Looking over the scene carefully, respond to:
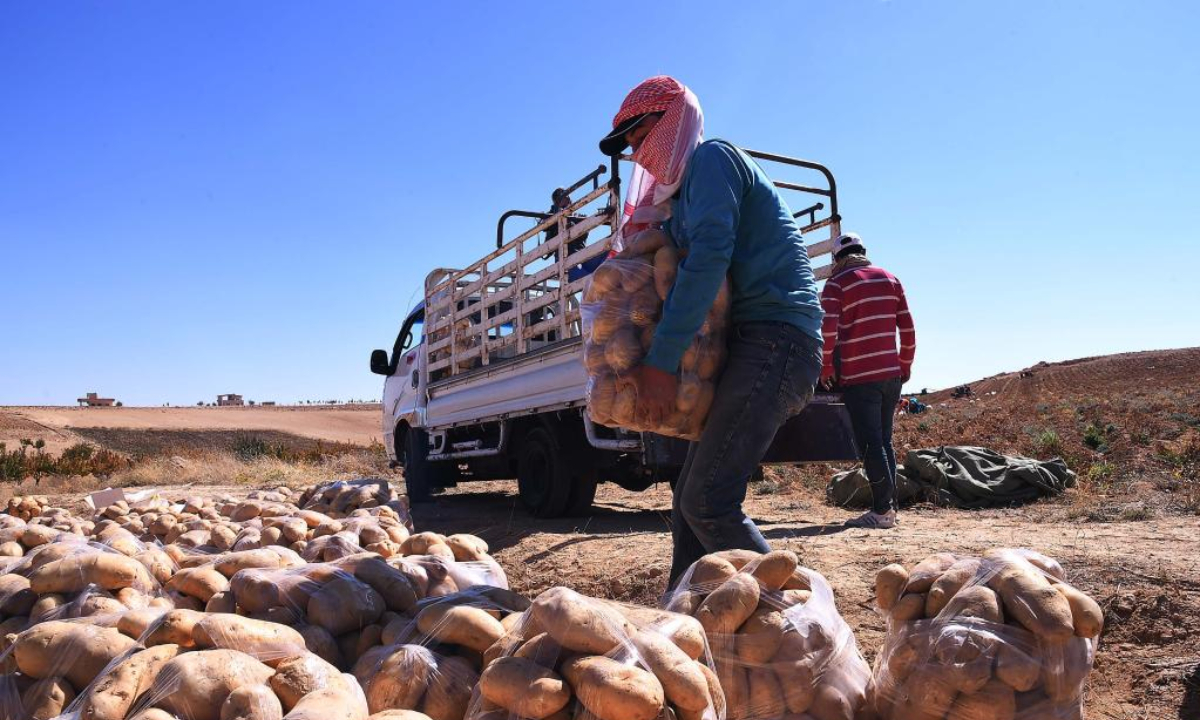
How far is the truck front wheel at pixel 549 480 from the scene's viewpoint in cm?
709

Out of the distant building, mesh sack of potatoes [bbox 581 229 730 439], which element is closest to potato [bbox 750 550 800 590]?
mesh sack of potatoes [bbox 581 229 730 439]

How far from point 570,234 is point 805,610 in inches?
204

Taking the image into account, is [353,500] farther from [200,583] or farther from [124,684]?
[124,684]

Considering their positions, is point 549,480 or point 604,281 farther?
point 549,480

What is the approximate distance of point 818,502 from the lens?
8.54 metres

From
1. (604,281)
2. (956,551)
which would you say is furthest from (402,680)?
(956,551)

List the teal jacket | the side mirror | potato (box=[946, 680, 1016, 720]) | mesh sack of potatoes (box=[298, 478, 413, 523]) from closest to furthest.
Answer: potato (box=[946, 680, 1016, 720])
the teal jacket
mesh sack of potatoes (box=[298, 478, 413, 523])
the side mirror

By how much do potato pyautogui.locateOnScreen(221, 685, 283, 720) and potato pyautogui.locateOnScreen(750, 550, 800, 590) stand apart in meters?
1.15

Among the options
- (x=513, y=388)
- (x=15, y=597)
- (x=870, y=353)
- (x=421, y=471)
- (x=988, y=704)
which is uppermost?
(x=513, y=388)

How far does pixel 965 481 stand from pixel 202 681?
709cm

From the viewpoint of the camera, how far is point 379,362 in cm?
1038

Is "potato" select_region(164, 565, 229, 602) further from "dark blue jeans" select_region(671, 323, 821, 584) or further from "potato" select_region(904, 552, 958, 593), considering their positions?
"potato" select_region(904, 552, 958, 593)

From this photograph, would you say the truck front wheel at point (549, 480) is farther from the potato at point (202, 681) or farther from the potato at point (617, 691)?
the potato at point (617, 691)

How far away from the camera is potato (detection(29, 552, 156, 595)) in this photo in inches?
106
